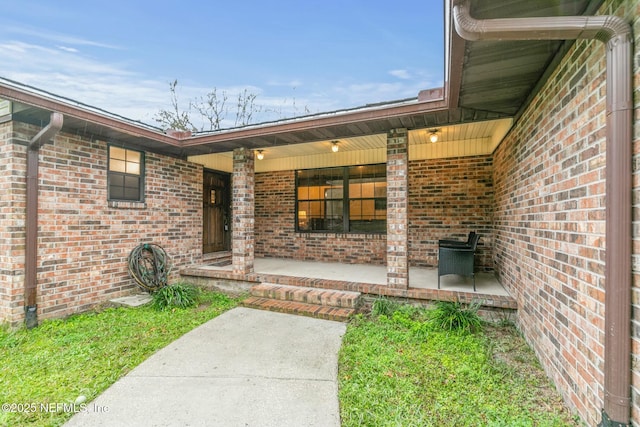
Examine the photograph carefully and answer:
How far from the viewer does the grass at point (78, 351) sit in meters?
2.38

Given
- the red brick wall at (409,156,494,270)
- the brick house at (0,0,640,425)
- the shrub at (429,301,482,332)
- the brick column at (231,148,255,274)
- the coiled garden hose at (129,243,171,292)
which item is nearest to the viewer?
the brick house at (0,0,640,425)

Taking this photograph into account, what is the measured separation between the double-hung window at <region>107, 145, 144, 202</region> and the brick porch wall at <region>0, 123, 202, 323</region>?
0.11 m

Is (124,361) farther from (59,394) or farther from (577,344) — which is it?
(577,344)

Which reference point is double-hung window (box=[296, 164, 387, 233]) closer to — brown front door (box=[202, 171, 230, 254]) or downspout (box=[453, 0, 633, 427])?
brown front door (box=[202, 171, 230, 254])

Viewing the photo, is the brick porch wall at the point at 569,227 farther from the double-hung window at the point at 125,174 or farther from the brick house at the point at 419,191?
the double-hung window at the point at 125,174

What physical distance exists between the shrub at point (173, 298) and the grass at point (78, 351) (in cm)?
12

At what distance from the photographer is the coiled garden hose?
16.2ft

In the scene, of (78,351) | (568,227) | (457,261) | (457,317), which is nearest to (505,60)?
(568,227)

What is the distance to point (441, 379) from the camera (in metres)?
2.51

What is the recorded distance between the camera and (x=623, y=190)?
58.8 inches

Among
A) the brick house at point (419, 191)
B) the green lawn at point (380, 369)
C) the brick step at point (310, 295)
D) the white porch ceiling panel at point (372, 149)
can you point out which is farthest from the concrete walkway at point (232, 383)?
the white porch ceiling panel at point (372, 149)

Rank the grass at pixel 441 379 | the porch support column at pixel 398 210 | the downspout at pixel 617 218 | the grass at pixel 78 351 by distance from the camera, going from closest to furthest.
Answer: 1. the downspout at pixel 617 218
2. the grass at pixel 441 379
3. the grass at pixel 78 351
4. the porch support column at pixel 398 210


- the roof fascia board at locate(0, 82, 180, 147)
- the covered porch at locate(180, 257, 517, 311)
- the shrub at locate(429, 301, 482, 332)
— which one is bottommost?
the shrub at locate(429, 301, 482, 332)

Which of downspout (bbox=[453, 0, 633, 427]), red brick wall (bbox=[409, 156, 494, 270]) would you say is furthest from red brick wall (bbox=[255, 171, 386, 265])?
downspout (bbox=[453, 0, 633, 427])
